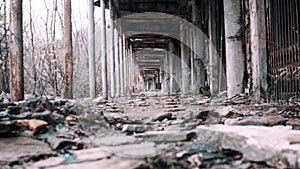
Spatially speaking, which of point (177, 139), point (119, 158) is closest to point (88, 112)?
point (177, 139)

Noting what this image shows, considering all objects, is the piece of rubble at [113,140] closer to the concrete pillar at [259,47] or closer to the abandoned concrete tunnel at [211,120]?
the abandoned concrete tunnel at [211,120]

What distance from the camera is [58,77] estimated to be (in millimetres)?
9820

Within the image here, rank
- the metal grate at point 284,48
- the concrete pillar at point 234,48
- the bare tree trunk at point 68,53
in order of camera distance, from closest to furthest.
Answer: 1. the metal grate at point 284,48
2. the bare tree trunk at point 68,53
3. the concrete pillar at point 234,48

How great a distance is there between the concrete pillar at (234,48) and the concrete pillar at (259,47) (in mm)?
608

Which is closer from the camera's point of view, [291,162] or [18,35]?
[291,162]

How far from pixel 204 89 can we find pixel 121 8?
4.79m

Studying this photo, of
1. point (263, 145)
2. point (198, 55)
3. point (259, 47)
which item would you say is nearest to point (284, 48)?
point (259, 47)

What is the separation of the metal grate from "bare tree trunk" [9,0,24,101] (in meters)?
3.82

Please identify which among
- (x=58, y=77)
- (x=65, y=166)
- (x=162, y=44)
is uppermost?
(x=162, y=44)

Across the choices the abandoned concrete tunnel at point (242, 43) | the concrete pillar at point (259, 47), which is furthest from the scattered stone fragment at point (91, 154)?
the concrete pillar at point (259, 47)

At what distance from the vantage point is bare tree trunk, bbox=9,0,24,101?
3.98 m

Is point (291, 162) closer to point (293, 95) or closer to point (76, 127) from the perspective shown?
point (76, 127)

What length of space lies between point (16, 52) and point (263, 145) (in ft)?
10.2

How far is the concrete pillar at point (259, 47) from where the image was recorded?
6.32 m
